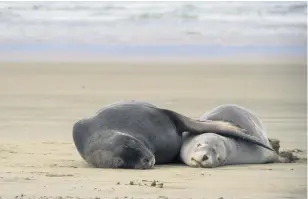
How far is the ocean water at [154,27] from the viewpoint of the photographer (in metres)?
24.6

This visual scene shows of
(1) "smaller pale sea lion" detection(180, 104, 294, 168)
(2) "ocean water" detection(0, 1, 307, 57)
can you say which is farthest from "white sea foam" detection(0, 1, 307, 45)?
(1) "smaller pale sea lion" detection(180, 104, 294, 168)

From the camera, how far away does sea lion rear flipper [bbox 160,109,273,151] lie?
8844mm

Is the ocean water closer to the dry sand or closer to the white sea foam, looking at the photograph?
the white sea foam

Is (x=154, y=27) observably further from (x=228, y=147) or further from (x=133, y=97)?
(x=228, y=147)

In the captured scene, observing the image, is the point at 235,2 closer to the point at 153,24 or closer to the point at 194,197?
the point at 153,24

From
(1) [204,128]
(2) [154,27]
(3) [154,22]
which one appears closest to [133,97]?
(1) [204,128]

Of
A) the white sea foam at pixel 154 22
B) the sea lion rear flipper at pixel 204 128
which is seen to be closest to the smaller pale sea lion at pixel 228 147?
the sea lion rear flipper at pixel 204 128

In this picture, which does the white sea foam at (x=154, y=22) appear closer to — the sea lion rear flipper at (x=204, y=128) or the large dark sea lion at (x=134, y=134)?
the sea lion rear flipper at (x=204, y=128)

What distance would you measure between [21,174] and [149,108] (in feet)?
5.13

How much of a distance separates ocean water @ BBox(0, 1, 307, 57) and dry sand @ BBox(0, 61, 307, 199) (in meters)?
3.39

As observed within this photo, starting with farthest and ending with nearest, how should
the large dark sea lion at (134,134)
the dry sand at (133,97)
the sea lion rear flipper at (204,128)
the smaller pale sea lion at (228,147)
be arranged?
the sea lion rear flipper at (204,128), the smaller pale sea lion at (228,147), the large dark sea lion at (134,134), the dry sand at (133,97)

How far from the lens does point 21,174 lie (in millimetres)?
7863

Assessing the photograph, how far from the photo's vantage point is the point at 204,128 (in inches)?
352

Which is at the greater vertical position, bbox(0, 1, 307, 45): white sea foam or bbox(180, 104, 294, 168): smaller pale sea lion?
bbox(0, 1, 307, 45): white sea foam
